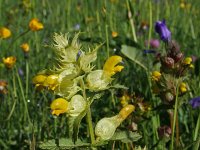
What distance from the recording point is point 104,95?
82.1 inches

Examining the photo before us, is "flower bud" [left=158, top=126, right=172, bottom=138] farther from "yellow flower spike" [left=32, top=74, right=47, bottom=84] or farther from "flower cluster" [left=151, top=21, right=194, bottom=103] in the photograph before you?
"yellow flower spike" [left=32, top=74, right=47, bottom=84]

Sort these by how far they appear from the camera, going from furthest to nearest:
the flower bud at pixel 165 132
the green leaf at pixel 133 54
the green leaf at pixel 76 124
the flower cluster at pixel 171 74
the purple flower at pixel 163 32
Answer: the green leaf at pixel 133 54
the purple flower at pixel 163 32
the flower bud at pixel 165 132
the flower cluster at pixel 171 74
the green leaf at pixel 76 124

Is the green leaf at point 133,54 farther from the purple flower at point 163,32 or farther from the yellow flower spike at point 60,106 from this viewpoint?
the yellow flower spike at point 60,106

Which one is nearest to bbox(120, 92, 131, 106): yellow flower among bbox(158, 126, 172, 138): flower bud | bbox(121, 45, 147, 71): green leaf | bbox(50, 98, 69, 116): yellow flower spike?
bbox(158, 126, 172, 138): flower bud

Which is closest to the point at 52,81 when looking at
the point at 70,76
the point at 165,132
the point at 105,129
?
Result: the point at 70,76

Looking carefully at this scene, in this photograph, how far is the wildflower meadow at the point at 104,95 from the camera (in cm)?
103

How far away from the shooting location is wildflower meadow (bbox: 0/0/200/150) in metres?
1.03

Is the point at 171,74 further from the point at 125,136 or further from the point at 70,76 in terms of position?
the point at 70,76

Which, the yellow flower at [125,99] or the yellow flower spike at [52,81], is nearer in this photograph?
the yellow flower spike at [52,81]

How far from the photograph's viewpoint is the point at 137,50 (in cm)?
211

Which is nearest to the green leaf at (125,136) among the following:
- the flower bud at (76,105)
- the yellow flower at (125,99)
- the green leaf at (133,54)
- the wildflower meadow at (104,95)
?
the wildflower meadow at (104,95)

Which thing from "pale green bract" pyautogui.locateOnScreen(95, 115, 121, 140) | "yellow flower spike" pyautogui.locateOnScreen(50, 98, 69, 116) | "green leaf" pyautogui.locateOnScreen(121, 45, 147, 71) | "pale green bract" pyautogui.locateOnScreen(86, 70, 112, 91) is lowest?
"pale green bract" pyautogui.locateOnScreen(95, 115, 121, 140)

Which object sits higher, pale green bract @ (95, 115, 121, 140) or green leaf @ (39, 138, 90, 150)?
pale green bract @ (95, 115, 121, 140)

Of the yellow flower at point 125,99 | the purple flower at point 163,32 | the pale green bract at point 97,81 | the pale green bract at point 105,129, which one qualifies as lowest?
the pale green bract at point 105,129
